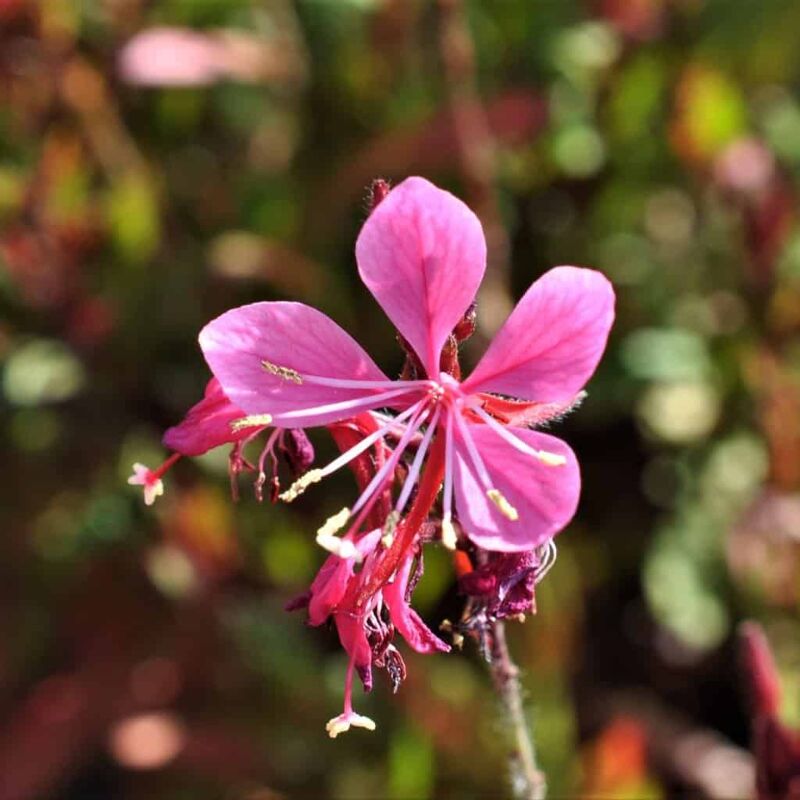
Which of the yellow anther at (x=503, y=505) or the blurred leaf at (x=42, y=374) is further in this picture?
the blurred leaf at (x=42, y=374)

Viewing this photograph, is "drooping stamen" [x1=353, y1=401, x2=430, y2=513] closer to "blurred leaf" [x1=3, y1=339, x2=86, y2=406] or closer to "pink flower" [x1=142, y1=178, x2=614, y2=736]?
"pink flower" [x1=142, y1=178, x2=614, y2=736]

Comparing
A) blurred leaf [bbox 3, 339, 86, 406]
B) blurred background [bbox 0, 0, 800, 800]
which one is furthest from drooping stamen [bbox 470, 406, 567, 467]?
blurred leaf [bbox 3, 339, 86, 406]

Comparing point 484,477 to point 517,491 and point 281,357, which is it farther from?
point 281,357

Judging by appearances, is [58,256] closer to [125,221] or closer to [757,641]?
[125,221]

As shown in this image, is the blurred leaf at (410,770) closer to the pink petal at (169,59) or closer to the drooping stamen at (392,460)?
the drooping stamen at (392,460)

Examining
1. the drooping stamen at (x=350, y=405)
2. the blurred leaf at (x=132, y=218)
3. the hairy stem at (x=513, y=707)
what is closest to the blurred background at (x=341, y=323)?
the blurred leaf at (x=132, y=218)

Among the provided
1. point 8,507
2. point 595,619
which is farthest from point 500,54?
point 8,507

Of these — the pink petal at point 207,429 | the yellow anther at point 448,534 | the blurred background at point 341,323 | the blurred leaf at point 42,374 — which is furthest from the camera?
the blurred background at point 341,323
